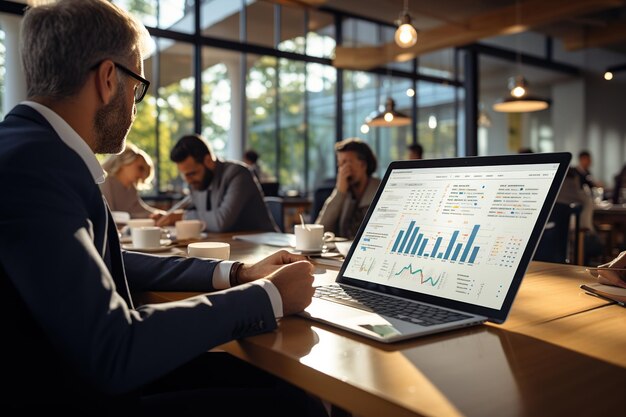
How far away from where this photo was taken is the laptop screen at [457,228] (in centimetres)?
97

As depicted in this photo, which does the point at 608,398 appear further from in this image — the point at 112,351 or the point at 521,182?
the point at 112,351

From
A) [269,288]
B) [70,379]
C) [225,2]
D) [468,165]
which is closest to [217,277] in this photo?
[269,288]

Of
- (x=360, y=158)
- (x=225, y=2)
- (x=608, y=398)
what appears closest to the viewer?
(x=608, y=398)

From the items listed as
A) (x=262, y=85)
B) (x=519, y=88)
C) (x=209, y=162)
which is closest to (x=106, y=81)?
(x=209, y=162)

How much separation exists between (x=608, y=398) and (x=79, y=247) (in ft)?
2.21

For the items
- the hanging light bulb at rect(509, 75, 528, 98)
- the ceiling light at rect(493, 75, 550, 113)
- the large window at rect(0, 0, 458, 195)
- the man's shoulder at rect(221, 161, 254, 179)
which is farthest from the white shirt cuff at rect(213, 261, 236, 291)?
the large window at rect(0, 0, 458, 195)

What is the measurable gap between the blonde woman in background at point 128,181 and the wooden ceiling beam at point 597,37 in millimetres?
7801

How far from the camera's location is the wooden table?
2.04 ft

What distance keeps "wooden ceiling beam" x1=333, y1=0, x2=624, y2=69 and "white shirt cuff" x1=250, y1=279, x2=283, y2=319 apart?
6418 millimetres

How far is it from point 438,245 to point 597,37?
373 inches

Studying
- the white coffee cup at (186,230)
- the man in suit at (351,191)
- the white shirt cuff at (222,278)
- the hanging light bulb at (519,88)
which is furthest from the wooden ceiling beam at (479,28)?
the white shirt cuff at (222,278)

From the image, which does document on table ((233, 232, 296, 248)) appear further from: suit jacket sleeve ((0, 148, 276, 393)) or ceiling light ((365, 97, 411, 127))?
ceiling light ((365, 97, 411, 127))

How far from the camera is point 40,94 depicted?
983 millimetres

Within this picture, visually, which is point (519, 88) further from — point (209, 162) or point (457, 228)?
point (457, 228)
